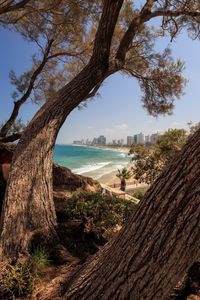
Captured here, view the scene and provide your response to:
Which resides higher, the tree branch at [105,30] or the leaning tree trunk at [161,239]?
the tree branch at [105,30]

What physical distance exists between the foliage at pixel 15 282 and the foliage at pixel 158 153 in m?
12.0

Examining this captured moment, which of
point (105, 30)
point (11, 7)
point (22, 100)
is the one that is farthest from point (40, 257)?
point (22, 100)

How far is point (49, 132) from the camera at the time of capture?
415cm

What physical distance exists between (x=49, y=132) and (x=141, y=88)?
430 centimetres

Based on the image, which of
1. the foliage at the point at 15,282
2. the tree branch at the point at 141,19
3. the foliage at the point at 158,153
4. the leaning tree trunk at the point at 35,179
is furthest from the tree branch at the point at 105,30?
the foliage at the point at 158,153

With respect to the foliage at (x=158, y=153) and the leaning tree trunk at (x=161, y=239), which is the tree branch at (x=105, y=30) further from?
the foliage at (x=158, y=153)

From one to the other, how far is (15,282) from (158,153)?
44.4ft

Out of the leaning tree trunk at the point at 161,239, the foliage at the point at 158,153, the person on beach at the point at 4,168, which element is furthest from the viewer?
the foliage at the point at 158,153

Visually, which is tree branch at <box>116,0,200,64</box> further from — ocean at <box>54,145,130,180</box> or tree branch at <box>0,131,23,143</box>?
ocean at <box>54,145,130,180</box>

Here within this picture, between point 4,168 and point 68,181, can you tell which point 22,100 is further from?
point 4,168

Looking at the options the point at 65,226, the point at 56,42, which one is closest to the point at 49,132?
the point at 65,226

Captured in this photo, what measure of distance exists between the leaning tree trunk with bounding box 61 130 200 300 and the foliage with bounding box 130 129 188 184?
1287 centimetres

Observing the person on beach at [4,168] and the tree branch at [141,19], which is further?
the person on beach at [4,168]

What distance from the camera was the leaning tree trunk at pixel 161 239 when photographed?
1681 millimetres
